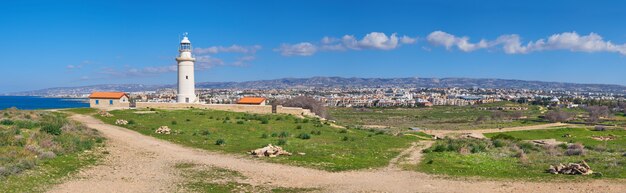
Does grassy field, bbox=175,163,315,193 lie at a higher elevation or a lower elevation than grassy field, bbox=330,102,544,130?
higher

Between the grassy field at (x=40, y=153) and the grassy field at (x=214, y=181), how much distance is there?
366cm

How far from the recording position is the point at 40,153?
18.5 metres

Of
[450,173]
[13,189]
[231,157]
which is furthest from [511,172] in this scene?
[13,189]

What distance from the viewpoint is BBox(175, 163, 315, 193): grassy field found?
14727 millimetres

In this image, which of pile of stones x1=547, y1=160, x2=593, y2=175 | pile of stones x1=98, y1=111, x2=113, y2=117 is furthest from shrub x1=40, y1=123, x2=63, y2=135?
pile of stones x1=547, y1=160, x2=593, y2=175

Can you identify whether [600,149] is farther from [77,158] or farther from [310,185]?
[77,158]

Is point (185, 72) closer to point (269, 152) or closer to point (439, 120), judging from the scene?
point (269, 152)

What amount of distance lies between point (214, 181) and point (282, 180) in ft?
7.03

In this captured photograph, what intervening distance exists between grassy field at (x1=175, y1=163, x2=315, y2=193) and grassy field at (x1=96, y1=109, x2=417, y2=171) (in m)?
3.23

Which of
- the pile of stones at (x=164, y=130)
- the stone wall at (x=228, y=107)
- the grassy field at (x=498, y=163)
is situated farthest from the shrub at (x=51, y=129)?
the stone wall at (x=228, y=107)

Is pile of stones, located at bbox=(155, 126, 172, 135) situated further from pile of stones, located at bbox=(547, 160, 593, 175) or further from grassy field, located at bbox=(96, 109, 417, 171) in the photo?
pile of stones, located at bbox=(547, 160, 593, 175)

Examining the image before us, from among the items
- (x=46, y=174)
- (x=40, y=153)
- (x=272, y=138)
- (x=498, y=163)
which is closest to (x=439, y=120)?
(x=272, y=138)

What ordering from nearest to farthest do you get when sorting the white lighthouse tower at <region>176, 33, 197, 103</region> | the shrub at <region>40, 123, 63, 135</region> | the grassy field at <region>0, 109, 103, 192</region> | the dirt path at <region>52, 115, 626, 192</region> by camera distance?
1. the grassy field at <region>0, 109, 103, 192</region>
2. the dirt path at <region>52, 115, 626, 192</region>
3. the shrub at <region>40, 123, 63, 135</region>
4. the white lighthouse tower at <region>176, 33, 197, 103</region>

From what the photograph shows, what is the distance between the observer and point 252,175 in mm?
17078
